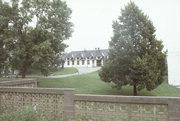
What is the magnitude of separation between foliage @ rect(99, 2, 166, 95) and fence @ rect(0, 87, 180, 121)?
12865mm

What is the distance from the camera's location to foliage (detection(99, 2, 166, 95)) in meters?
20.4

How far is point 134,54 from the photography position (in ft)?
69.6

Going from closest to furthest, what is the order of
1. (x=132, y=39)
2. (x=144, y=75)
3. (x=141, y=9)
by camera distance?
(x=144, y=75) → (x=132, y=39) → (x=141, y=9)

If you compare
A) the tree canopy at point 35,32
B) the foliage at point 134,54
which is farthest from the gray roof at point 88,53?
the foliage at point 134,54

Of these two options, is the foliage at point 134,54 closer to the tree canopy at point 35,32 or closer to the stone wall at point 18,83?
the tree canopy at point 35,32

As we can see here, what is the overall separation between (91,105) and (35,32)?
64.3 feet

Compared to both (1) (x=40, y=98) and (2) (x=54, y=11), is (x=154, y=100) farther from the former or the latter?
(2) (x=54, y=11)

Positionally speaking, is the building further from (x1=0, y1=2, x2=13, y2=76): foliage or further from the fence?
the fence

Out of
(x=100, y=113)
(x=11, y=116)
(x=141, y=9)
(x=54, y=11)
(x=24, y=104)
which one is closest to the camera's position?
(x=100, y=113)

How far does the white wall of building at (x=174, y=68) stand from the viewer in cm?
3072

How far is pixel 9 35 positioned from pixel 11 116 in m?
18.4

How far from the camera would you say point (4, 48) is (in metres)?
25.4

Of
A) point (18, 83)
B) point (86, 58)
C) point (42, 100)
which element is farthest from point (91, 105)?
point (86, 58)

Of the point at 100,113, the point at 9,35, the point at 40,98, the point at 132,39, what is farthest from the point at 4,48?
the point at 100,113
